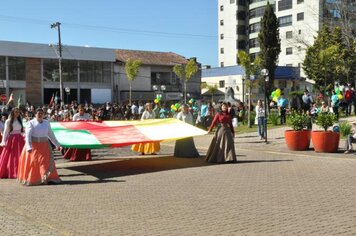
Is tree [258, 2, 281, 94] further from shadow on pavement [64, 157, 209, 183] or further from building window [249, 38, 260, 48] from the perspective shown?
shadow on pavement [64, 157, 209, 183]

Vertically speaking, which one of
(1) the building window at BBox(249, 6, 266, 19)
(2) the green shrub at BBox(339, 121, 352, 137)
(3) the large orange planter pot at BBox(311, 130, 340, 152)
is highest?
(1) the building window at BBox(249, 6, 266, 19)

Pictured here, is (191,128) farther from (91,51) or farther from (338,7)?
(91,51)

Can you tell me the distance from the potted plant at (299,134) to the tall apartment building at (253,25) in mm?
57781

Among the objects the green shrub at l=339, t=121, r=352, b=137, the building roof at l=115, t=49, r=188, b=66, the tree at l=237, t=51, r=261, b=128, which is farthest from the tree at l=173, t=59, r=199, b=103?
the green shrub at l=339, t=121, r=352, b=137

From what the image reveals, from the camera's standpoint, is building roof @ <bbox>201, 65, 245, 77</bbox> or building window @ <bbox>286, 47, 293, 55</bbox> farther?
building window @ <bbox>286, 47, 293, 55</bbox>

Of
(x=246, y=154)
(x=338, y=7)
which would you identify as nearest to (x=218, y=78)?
(x=338, y=7)

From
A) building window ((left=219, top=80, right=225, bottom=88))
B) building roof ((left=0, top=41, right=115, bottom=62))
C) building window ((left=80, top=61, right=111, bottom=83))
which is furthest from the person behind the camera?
building window ((left=219, top=80, right=225, bottom=88))

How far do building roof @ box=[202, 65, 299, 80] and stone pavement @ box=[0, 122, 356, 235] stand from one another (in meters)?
56.8

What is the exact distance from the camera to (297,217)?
25.7 ft

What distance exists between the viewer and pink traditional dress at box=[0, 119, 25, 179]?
505 inches

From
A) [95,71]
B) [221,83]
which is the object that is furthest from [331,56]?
[221,83]

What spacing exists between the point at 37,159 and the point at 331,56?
3651cm

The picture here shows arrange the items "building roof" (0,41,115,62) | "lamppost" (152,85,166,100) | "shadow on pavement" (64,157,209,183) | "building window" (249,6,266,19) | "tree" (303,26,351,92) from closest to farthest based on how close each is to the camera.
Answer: "shadow on pavement" (64,157,209,183)
"tree" (303,26,351,92)
"building roof" (0,41,115,62)
"lamppost" (152,85,166,100)
"building window" (249,6,266,19)

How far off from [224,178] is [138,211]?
4027 mm
